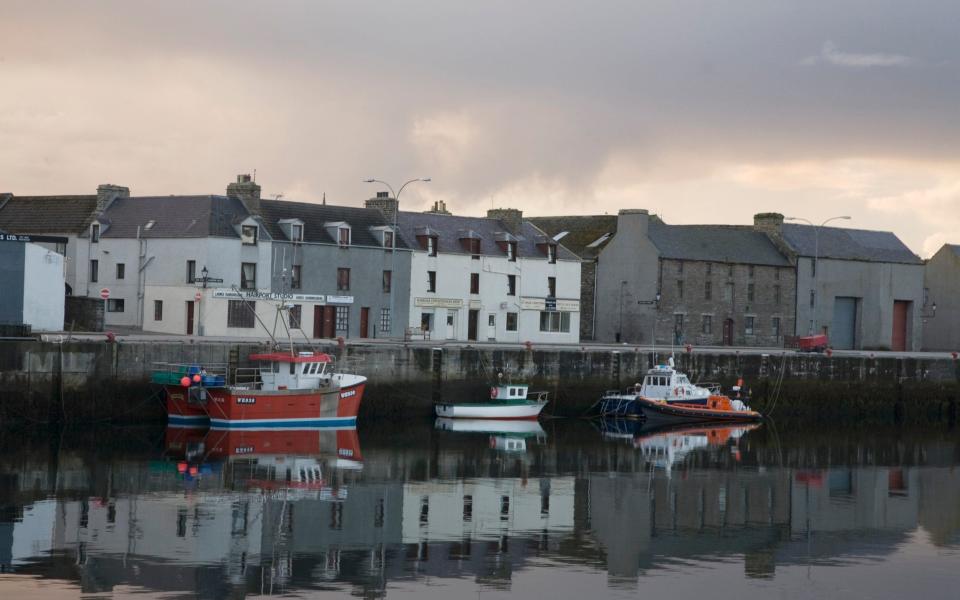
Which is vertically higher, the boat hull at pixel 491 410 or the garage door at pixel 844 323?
the garage door at pixel 844 323

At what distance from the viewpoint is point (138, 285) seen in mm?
59156

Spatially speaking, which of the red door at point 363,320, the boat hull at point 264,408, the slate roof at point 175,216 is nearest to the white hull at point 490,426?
the boat hull at point 264,408

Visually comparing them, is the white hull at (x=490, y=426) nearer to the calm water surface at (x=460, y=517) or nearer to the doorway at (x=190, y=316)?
the calm water surface at (x=460, y=517)

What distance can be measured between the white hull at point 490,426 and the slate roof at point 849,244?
103 ft

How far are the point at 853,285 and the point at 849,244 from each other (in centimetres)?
290

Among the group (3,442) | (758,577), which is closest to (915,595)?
(758,577)

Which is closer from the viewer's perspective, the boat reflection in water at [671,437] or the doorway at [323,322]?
the boat reflection in water at [671,437]

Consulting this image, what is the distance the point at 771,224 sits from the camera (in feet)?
264

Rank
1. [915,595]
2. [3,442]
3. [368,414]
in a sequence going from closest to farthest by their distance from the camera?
1. [915,595]
2. [3,442]
3. [368,414]

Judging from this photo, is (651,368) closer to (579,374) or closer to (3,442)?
(579,374)

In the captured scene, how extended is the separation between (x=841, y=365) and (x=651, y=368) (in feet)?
35.5

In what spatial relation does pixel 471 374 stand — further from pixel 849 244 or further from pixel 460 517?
pixel 849 244

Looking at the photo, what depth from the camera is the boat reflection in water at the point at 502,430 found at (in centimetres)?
4622

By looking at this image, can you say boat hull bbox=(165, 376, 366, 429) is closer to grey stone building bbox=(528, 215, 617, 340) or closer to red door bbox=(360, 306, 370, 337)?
red door bbox=(360, 306, 370, 337)
